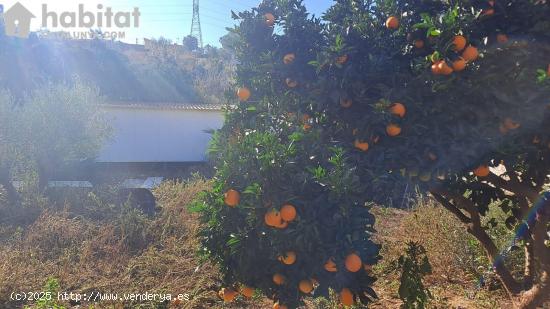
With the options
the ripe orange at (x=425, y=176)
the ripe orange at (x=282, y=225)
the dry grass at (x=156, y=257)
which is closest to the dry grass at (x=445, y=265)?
the dry grass at (x=156, y=257)

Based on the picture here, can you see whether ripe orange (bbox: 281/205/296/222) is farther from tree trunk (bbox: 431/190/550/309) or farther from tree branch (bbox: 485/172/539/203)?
tree branch (bbox: 485/172/539/203)

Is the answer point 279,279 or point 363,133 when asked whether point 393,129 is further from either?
point 279,279

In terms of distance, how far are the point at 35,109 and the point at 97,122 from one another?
119 cm

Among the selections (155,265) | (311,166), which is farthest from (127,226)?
(311,166)

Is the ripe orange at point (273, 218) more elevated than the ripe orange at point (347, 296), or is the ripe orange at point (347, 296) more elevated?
the ripe orange at point (273, 218)

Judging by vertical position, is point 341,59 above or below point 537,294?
above

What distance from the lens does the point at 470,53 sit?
5.36 feet

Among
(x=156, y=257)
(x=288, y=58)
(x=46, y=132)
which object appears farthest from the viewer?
(x=46, y=132)

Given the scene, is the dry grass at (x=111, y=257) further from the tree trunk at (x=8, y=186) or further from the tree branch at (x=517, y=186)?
the tree branch at (x=517, y=186)

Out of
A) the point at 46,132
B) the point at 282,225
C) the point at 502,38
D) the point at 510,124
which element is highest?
the point at 502,38

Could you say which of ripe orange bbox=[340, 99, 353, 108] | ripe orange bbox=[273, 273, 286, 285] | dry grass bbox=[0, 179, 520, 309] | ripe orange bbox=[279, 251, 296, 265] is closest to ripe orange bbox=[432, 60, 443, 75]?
ripe orange bbox=[340, 99, 353, 108]

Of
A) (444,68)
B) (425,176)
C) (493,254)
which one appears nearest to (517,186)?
(493,254)

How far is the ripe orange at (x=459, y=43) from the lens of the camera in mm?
1636

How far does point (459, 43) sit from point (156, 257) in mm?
3965
